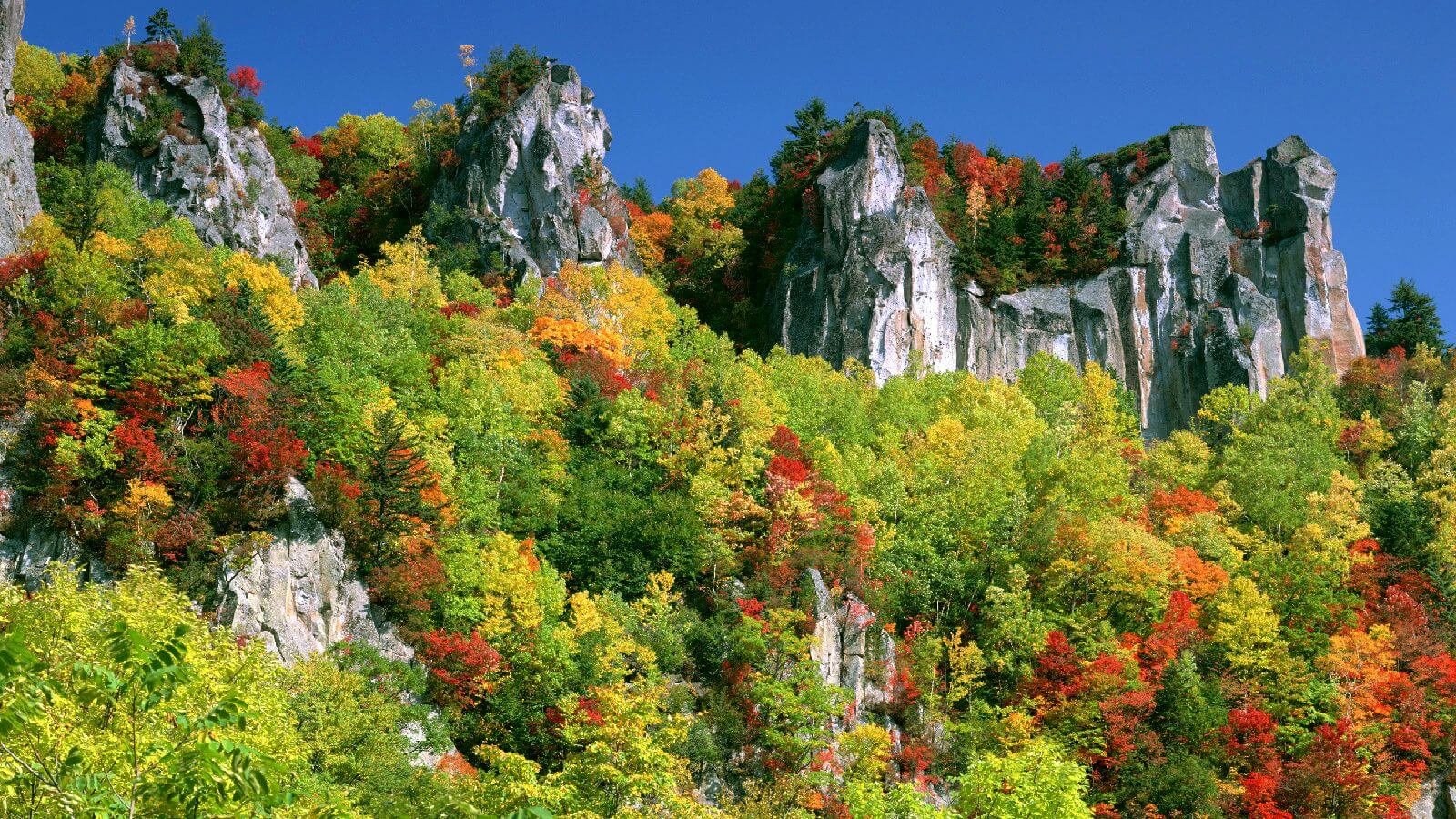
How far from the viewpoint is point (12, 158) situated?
45281 millimetres

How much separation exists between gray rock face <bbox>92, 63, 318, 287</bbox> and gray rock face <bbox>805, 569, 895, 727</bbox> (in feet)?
90.7

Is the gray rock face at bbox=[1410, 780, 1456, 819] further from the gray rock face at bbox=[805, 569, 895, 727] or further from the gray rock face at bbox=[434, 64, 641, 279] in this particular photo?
the gray rock face at bbox=[434, 64, 641, 279]

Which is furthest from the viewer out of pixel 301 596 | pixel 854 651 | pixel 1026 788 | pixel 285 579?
pixel 854 651

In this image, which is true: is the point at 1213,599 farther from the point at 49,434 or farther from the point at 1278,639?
the point at 49,434

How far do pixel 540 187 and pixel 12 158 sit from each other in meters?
24.2

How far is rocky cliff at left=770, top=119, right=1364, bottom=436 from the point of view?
214 ft

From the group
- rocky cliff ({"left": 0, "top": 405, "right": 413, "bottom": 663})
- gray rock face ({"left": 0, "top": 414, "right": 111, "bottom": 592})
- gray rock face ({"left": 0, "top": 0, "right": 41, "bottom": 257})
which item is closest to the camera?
rocky cliff ({"left": 0, "top": 405, "right": 413, "bottom": 663})

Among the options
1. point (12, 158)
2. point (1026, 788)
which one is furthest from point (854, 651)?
point (12, 158)

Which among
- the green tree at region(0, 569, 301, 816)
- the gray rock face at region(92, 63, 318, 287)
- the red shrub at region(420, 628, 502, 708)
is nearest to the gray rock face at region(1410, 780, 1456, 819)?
the red shrub at region(420, 628, 502, 708)

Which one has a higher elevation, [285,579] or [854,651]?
[285,579]

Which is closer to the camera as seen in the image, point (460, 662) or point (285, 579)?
point (285, 579)

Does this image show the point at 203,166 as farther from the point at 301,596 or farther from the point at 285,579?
the point at 301,596

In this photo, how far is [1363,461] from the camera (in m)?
58.2

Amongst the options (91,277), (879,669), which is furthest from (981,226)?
(91,277)
